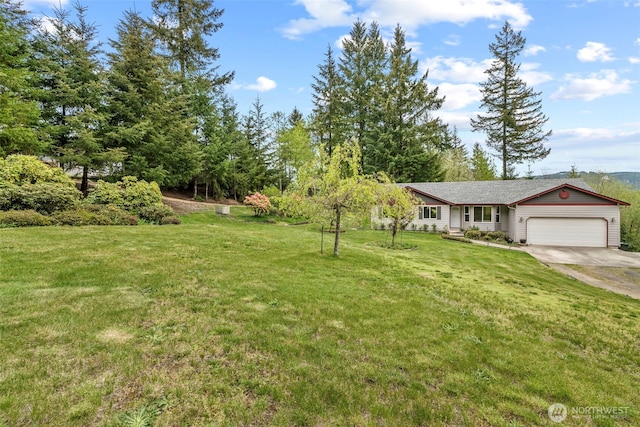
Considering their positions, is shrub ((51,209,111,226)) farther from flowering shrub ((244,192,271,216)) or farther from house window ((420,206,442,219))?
house window ((420,206,442,219))

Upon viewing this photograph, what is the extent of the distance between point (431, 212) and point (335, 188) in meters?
17.7

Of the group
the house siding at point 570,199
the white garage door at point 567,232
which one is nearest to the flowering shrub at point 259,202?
the house siding at point 570,199

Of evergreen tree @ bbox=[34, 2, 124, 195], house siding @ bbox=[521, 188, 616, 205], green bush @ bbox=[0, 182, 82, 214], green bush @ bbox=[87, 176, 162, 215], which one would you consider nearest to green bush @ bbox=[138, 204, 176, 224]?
green bush @ bbox=[87, 176, 162, 215]

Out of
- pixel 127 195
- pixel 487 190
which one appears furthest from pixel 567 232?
pixel 127 195

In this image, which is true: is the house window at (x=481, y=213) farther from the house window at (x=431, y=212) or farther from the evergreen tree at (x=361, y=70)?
the evergreen tree at (x=361, y=70)

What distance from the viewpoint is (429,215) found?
26.0 metres

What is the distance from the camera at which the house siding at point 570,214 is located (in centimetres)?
2006

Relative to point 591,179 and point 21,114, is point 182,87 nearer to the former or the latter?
point 21,114

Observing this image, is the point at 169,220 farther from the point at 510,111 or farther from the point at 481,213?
the point at 510,111

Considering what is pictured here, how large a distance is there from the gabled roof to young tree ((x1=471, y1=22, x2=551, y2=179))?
906 cm

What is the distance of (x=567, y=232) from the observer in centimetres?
2081

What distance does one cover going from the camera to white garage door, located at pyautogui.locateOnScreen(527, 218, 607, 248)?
20344mm

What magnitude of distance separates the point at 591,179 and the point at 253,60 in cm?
3855

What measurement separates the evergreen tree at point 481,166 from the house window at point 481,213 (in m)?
16.4
